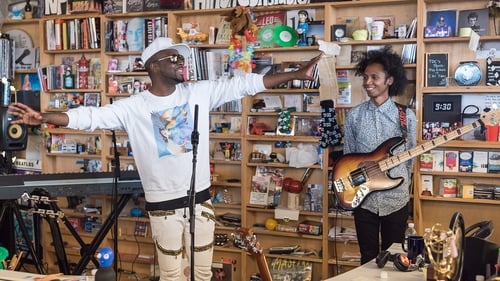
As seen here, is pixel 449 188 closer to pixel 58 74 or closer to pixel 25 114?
pixel 25 114

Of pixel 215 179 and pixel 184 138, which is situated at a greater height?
pixel 184 138

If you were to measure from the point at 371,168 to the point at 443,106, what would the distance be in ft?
3.62

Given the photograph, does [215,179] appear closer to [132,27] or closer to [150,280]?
[150,280]

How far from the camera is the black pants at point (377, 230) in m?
3.51

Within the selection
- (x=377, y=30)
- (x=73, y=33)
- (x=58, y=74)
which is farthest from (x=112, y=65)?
(x=377, y=30)

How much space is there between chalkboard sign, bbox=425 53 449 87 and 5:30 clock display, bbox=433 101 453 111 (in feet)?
0.43

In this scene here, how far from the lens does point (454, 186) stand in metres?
4.44

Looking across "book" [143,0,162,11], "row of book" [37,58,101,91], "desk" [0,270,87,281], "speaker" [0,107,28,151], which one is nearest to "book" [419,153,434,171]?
"book" [143,0,162,11]

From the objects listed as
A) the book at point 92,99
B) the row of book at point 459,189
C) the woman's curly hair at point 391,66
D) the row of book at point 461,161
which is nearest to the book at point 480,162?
the row of book at point 461,161

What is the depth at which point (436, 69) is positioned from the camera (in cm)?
439

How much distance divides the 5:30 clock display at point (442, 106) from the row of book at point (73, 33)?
3056mm

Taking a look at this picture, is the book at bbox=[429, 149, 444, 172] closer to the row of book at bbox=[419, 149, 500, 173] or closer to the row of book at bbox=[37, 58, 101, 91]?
the row of book at bbox=[419, 149, 500, 173]

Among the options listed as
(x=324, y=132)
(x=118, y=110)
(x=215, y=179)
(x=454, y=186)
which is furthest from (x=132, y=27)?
(x=454, y=186)

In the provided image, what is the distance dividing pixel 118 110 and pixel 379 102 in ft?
5.07
